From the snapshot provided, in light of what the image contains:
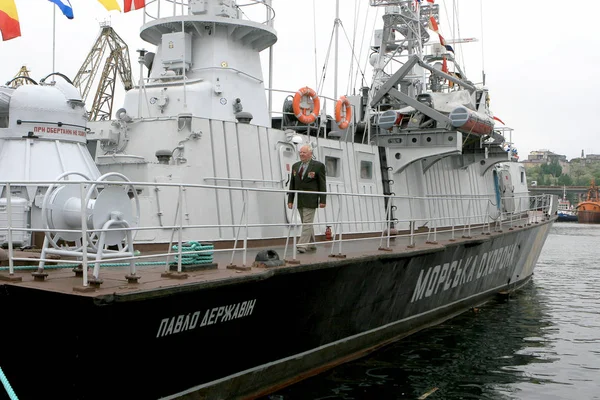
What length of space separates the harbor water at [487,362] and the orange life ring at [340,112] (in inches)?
166

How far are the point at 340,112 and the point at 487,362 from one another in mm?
5193

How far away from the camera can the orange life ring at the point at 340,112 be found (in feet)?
39.0

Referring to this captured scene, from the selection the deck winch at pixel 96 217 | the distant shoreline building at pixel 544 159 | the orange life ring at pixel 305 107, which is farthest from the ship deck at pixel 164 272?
the distant shoreline building at pixel 544 159

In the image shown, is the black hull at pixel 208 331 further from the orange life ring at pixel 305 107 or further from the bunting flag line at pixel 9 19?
the bunting flag line at pixel 9 19

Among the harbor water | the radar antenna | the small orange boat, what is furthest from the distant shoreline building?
the harbor water

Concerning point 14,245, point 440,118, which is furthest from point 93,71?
point 14,245

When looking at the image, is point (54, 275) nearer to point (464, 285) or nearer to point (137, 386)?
point (137, 386)

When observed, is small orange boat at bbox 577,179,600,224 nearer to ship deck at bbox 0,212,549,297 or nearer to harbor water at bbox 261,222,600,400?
harbor water at bbox 261,222,600,400

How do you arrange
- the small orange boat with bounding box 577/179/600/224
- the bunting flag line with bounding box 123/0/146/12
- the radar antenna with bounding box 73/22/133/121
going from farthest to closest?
the small orange boat with bounding box 577/179/600/224
the radar antenna with bounding box 73/22/133/121
the bunting flag line with bounding box 123/0/146/12

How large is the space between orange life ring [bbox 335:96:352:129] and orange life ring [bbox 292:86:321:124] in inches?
28.7

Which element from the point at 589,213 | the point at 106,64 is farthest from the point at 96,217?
the point at 589,213

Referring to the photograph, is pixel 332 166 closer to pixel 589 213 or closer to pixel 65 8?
pixel 65 8

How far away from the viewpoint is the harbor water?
8.29 meters

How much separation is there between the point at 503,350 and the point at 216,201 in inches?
218
